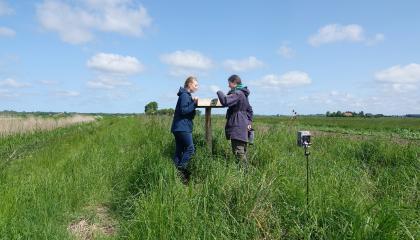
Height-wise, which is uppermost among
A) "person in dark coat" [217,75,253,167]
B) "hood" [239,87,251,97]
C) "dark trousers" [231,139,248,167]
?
"hood" [239,87,251,97]

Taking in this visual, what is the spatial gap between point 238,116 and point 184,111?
979mm

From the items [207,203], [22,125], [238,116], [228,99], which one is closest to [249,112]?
[238,116]

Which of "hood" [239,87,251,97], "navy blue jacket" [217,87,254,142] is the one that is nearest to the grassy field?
"navy blue jacket" [217,87,254,142]

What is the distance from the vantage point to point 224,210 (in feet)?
14.9

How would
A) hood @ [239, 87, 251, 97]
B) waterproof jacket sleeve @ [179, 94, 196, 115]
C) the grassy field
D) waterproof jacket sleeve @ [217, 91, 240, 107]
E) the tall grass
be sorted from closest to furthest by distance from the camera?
the grassy field < waterproof jacket sleeve @ [217, 91, 240, 107] < waterproof jacket sleeve @ [179, 94, 196, 115] < hood @ [239, 87, 251, 97] < the tall grass

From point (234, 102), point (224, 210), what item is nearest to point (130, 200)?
point (224, 210)

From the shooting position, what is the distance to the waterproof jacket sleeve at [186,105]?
705 centimetres

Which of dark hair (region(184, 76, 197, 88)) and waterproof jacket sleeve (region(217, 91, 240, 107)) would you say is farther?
dark hair (region(184, 76, 197, 88))

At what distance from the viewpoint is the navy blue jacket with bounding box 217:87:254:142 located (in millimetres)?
7227

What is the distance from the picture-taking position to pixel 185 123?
23.6 ft

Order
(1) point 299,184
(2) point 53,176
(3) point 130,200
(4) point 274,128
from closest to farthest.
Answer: (1) point 299,184 → (3) point 130,200 → (2) point 53,176 → (4) point 274,128

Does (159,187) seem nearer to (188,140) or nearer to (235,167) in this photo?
(235,167)

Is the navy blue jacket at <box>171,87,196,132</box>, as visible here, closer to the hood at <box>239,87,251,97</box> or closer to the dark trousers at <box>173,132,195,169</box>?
the dark trousers at <box>173,132,195,169</box>

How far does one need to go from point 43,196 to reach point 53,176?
4.49ft
